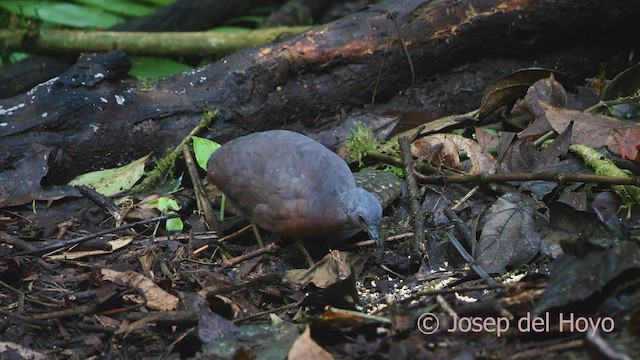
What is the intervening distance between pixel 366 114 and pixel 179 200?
1647 mm

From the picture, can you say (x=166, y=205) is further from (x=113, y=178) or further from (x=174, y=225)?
(x=113, y=178)

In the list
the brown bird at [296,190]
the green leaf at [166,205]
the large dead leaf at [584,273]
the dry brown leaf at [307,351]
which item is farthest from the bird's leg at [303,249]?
the large dead leaf at [584,273]

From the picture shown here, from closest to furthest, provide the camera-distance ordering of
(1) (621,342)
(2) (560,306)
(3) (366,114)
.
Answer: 1. (1) (621,342)
2. (2) (560,306)
3. (3) (366,114)

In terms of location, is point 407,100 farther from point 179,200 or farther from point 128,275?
point 128,275

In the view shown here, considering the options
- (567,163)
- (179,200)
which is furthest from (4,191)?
(567,163)

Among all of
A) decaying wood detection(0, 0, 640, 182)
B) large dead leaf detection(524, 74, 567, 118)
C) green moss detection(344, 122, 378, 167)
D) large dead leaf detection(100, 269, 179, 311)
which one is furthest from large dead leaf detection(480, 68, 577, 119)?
large dead leaf detection(100, 269, 179, 311)

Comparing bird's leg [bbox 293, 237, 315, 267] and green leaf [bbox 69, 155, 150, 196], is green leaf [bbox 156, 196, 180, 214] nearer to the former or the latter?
green leaf [bbox 69, 155, 150, 196]

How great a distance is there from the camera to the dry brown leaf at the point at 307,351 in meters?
2.50

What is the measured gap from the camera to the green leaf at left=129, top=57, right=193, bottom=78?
22.2 ft

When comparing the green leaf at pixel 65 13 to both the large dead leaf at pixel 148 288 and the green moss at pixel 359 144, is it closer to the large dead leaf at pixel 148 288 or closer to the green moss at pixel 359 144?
the green moss at pixel 359 144

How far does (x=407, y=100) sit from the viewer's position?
5.46m

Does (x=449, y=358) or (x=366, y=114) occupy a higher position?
(x=449, y=358)

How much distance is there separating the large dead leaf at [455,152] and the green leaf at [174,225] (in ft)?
5.22

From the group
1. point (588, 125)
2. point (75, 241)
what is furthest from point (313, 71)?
point (75, 241)
